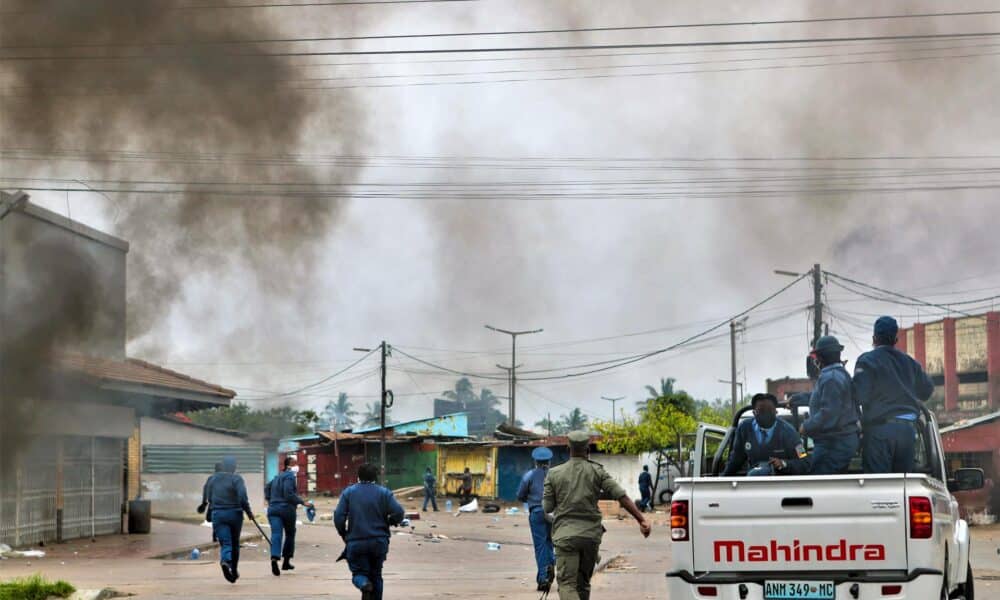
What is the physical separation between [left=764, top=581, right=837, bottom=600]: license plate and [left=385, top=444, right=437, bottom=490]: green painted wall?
5095 centimetres

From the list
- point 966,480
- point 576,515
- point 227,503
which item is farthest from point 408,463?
point 966,480

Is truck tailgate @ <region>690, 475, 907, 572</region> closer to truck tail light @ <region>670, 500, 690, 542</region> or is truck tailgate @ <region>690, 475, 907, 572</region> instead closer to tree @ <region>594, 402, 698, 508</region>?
truck tail light @ <region>670, 500, 690, 542</region>

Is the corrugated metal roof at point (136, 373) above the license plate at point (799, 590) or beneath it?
above

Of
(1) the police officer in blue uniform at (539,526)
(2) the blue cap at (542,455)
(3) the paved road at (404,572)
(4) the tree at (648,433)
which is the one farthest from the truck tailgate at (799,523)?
(4) the tree at (648,433)

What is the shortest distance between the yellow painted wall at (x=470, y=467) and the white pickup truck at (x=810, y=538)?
1869 inches

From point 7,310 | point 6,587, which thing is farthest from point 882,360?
point 7,310

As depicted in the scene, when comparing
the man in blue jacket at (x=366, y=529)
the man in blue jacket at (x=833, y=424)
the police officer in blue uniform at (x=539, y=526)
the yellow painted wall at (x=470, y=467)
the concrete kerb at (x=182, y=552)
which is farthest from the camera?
the yellow painted wall at (x=470, y=467)

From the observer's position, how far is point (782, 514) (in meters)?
7.79

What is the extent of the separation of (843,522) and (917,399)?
67.9 inches

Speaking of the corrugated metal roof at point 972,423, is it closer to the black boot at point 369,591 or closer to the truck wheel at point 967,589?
the truck wheel at point 967,589

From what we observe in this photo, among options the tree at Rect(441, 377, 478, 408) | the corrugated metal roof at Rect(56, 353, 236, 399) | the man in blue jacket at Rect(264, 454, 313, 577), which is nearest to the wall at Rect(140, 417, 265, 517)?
the corrugated metal roof at Rect(56, 353, 236, 399)

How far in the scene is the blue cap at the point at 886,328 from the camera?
924 cm

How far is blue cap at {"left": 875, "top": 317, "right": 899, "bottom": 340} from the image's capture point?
924 cm

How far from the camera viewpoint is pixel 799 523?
775cm
